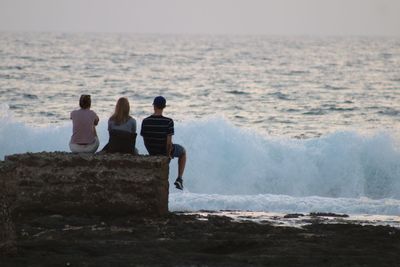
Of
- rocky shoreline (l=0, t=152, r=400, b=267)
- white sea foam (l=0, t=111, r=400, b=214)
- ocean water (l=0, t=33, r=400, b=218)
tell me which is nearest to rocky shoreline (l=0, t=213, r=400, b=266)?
rocky shoreline (l=0, t=152, r=400, b=267)

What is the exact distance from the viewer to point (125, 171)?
11609 millimetres

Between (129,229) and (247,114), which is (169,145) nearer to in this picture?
(129,229)

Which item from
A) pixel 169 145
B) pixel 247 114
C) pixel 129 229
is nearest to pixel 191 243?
pixel 129 229

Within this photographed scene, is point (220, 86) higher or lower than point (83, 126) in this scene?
lower

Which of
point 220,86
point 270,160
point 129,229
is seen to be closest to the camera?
point 129,229

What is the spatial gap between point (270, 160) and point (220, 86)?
2429 centimetres

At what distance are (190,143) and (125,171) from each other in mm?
11955

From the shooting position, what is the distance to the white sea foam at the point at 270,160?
2097 centimetres

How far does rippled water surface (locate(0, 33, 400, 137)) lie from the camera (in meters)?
34.2

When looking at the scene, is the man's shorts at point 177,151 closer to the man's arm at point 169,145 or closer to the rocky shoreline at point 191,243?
the man's arm at point 169,145

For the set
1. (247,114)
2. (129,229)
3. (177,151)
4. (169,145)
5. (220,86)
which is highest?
(169,145)

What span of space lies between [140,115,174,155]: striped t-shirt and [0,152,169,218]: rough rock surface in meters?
0.83

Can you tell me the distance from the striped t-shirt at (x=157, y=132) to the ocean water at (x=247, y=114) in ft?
10.1

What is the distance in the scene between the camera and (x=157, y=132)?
41.0ft
